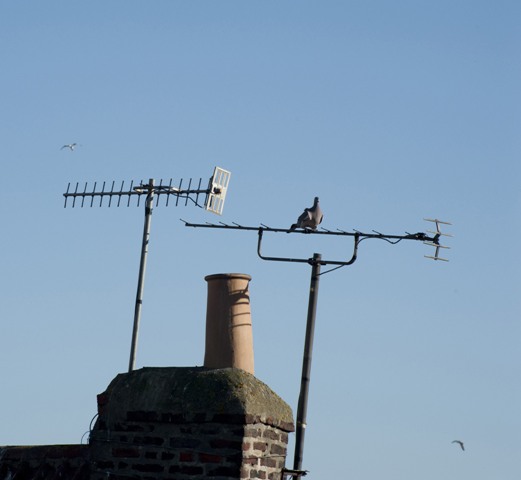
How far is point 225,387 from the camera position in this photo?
27.2 ft

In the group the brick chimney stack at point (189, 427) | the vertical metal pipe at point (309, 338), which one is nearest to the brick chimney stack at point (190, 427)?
the brick chimney stack at point (189, 427)

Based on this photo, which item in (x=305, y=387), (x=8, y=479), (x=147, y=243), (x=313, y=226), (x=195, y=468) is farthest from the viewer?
(x=147, y=243)

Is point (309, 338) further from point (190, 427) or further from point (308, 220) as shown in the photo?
point (190, 427)

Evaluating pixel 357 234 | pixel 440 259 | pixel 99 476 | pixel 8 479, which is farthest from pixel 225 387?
pixel 440 259

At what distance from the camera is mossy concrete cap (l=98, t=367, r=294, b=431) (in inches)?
324

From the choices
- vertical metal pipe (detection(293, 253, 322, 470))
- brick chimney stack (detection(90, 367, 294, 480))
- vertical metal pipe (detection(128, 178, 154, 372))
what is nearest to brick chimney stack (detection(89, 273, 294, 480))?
brick chimney stack (detection(90, 367, 294, 480))

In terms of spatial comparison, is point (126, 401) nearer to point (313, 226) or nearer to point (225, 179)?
point (313, 226)

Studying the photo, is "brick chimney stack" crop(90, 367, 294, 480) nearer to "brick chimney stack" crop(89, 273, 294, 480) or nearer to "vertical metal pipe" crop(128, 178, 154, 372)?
"brick chimney stack" crop(89, 273, 294, 480)

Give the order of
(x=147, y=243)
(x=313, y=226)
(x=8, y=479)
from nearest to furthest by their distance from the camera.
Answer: (x=8, y=479), (x=313, y=226), (x=147, y=243)

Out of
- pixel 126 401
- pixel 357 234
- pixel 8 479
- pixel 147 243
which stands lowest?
pixel 8 479

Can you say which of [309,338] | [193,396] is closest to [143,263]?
[309,338]

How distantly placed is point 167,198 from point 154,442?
960 centimetres

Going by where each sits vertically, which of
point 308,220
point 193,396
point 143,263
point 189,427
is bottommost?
point 189,427

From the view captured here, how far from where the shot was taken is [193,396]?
27.3 ft
